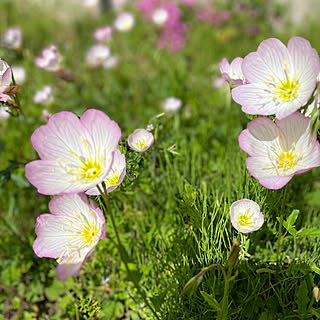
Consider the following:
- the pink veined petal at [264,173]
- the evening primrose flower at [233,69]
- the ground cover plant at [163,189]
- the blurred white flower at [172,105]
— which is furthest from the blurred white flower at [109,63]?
the pink veined petal at [264,173]

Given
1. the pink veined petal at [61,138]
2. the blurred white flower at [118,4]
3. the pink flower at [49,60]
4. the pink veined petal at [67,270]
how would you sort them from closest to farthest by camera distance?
1. the pink veined petal at [67,270]
2. the pink veined petal at [61,138]
3. the pink flower at [49,60]
4. the blurred white flower at [118,4]

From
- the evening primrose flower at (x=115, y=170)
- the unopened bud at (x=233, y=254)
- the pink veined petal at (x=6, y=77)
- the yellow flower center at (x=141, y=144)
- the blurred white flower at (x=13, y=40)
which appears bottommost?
the unopened bud at (x=233, y=254)

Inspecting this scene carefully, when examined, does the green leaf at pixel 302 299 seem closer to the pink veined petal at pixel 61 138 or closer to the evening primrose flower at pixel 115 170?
the evening primrose flower at pixel 115 170

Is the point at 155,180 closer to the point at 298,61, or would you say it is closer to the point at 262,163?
the point at 262,163

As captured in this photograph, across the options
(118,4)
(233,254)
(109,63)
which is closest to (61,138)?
(233,254)

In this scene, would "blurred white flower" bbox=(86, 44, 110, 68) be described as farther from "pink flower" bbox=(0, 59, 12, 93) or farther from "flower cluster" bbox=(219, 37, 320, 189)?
"flower cluster" bbox=(219, 37, 320, 189)

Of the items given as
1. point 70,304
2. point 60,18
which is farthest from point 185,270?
point 60,18

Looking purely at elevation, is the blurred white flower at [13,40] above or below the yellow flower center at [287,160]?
above
